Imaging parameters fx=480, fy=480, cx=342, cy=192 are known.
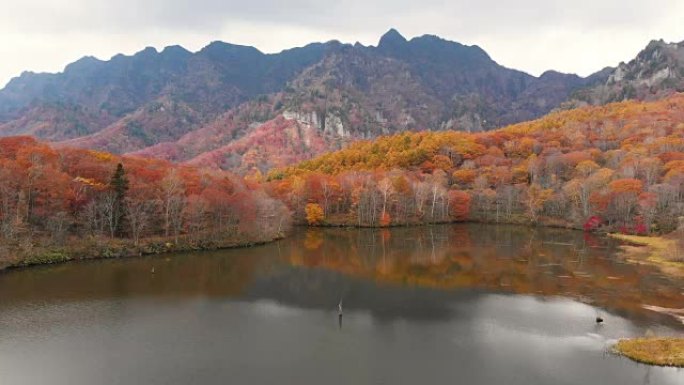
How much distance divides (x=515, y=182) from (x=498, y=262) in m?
57.6

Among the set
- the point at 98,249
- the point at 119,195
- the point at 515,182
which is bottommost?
the point at 98,249

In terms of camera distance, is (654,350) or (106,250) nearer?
(654,350)

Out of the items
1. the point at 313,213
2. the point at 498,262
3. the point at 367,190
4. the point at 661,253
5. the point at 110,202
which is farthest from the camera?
the point at 367,190

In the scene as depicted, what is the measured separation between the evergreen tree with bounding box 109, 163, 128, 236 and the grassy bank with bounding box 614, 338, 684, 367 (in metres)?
55.8

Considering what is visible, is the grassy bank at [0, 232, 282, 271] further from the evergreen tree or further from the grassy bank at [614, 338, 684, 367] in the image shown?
the grassy bank at [614, 338, 684, 367]

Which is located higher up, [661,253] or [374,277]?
[661,253]

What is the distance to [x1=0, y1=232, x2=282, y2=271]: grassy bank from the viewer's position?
51.3m

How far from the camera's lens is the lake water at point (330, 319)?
2733 centimetres

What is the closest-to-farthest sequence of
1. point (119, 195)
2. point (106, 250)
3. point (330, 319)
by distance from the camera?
point (330, 319) < point (106, 250) < point (119, 195)

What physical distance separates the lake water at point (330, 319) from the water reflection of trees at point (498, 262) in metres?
0.36

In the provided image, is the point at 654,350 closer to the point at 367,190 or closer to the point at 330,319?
the point at 330,319

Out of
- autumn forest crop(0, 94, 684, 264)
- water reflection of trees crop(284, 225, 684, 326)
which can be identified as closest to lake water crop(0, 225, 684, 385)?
water reflection of trees crop(284, 225, 684, 326)

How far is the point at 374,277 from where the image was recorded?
52031mm

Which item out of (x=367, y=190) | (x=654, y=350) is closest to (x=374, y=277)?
(x=654, y=350)
